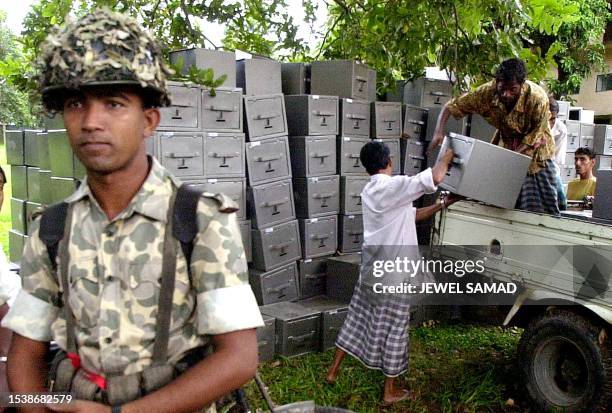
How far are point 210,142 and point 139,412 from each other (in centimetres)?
350

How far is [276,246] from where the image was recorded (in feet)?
16.5

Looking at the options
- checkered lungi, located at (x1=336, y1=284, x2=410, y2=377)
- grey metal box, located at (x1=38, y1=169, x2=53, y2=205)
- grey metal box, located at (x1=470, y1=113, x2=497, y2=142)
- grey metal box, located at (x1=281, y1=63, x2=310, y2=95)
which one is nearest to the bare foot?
checkered lungi, located at (x1=336, y1=284, x2=410, y2=377)

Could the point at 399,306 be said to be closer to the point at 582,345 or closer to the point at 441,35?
the point at 582,345

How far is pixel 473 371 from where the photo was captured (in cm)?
450

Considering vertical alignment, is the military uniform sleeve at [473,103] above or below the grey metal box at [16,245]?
above

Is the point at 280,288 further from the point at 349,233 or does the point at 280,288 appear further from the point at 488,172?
the point at 488,172

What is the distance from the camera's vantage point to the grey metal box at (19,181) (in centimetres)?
557

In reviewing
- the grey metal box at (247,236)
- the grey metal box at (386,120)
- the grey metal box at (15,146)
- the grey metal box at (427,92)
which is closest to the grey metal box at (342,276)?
the grey metal box at (247,236)

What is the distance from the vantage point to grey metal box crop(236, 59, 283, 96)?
490 cm

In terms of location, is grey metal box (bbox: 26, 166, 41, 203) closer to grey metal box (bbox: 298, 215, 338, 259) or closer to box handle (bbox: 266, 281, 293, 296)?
box handle (bbox: 266, 281, 293, 296)

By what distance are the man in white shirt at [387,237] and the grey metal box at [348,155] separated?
141 cm

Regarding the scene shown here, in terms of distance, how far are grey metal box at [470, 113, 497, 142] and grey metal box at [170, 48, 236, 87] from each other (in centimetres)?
250

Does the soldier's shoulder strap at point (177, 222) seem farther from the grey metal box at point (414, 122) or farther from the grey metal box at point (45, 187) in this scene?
the grey metal box at point (414, 122)

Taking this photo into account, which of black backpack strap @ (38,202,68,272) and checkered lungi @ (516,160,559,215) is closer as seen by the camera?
black backpack strap @ (38,202,68,272)
